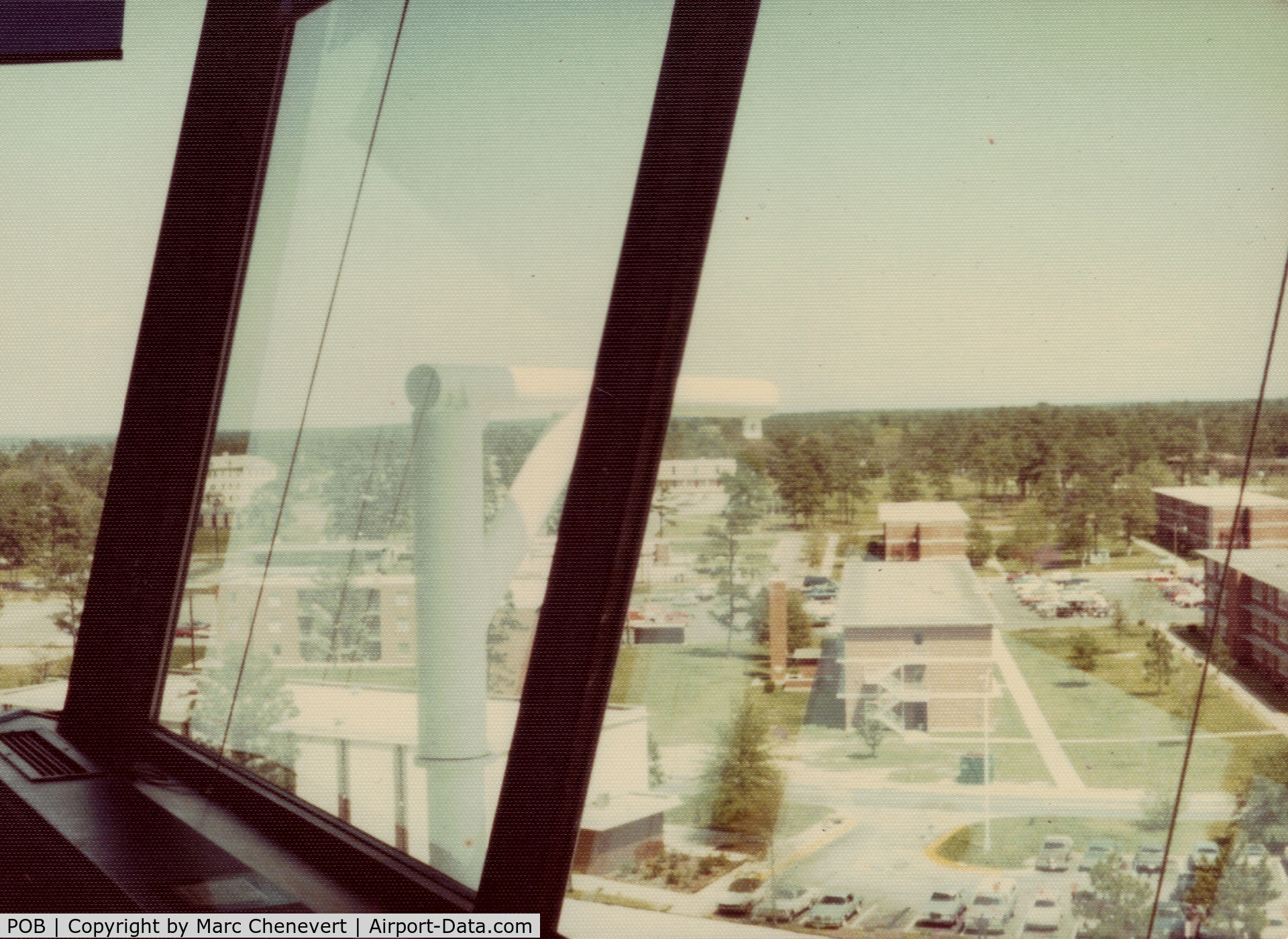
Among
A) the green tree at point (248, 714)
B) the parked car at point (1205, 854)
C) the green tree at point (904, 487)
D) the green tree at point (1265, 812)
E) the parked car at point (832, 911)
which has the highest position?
the green tree at point (904, 487)

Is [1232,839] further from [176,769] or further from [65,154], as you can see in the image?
[65,154]

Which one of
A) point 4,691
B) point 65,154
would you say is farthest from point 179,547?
point 65,154

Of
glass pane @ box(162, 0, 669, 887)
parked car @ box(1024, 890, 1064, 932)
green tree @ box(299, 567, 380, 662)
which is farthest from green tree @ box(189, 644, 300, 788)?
parked car @ box(1024, 890, 1064, 932)

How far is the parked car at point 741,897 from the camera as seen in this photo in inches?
47.2

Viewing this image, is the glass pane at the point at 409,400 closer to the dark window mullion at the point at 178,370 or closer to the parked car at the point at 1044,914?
the dark window mullion at the point at 178,370

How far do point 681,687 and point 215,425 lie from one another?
1.72 metres

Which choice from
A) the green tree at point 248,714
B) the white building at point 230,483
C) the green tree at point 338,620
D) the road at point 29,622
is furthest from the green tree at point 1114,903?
the road at point 29,622

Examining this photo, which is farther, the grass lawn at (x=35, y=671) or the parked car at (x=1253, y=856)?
the grass lawn at (x=35, y=671)

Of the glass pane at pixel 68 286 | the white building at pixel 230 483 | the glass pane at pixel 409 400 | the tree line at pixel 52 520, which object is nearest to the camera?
the glass pane at pixel 409 400

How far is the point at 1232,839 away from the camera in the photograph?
0.90m

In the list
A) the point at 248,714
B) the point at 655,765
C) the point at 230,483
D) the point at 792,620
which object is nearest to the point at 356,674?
the point at 248,714

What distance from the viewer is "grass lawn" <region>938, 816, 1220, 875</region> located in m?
0.92

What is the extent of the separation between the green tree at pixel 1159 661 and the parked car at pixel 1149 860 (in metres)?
0.13

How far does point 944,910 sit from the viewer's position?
3.35 feet
